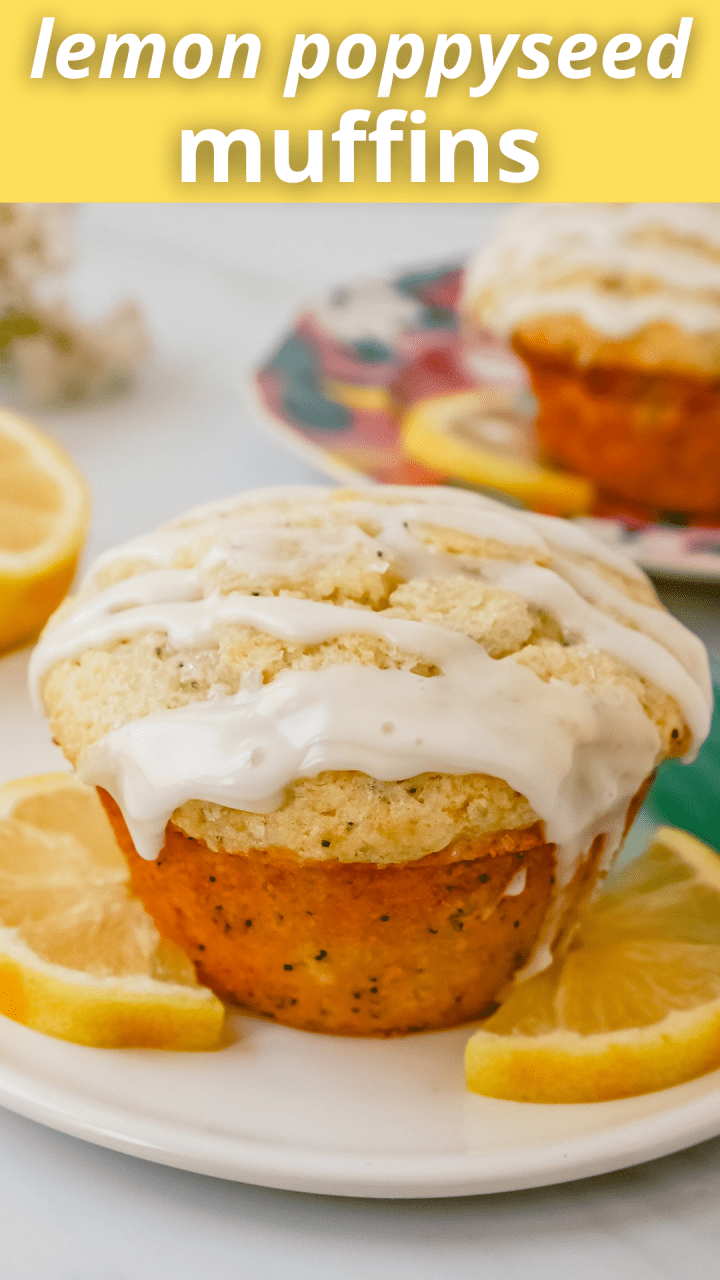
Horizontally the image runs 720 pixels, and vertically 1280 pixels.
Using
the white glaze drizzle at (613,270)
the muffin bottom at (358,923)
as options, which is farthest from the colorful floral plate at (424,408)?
the muffin bottom at (358,923)

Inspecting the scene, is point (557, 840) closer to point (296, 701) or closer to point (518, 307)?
point (296, 701)

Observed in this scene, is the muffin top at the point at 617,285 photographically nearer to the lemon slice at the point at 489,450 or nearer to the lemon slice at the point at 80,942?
the lemon slice at the point at 489,450

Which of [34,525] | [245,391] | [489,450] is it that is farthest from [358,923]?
[245,391]

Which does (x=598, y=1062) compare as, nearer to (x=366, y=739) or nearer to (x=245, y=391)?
(x=366, y=739)

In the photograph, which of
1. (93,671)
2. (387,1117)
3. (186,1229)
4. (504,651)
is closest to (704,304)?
(504,651)

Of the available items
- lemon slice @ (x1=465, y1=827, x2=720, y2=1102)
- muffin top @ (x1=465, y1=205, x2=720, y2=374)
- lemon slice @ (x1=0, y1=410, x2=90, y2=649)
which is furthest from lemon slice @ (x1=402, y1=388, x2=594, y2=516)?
lemon slice @ (x1=465, y1=827, x2=720, y2=1102)

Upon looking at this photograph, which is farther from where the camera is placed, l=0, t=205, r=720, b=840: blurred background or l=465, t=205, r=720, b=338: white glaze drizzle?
l=465, t=205, r=720, b=338: white glaze drizzle

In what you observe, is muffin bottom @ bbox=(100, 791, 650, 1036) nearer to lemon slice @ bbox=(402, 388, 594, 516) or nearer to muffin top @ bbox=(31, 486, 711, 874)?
muffin top @ bbox=(31, 486, 711, 874)
